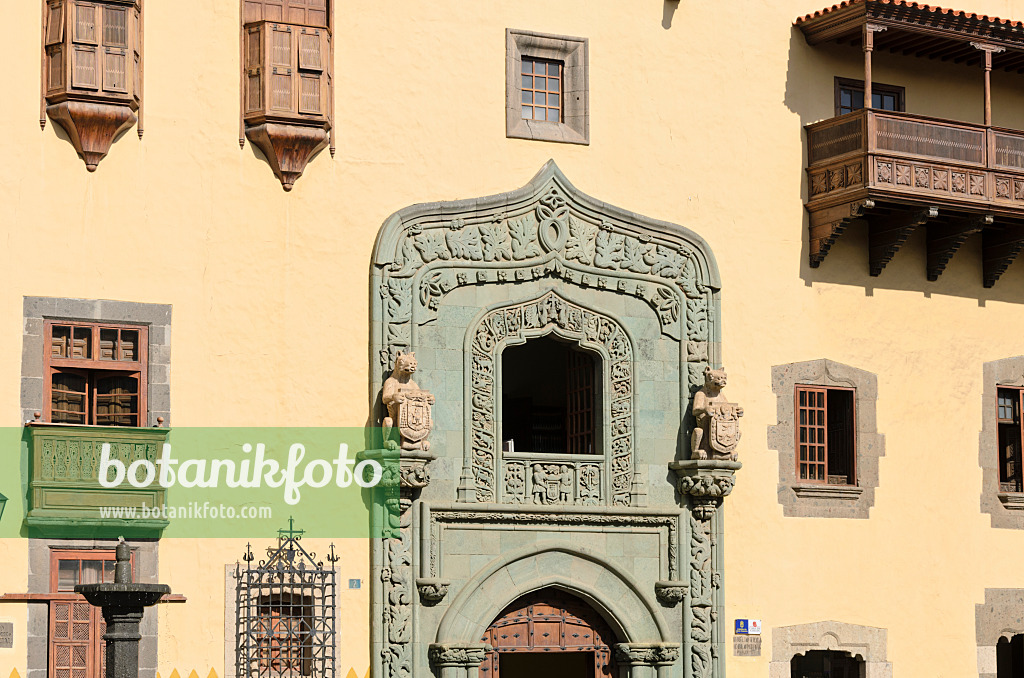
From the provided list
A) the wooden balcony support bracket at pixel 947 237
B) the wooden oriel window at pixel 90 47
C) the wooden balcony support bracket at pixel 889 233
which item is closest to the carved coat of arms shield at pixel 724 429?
the wooden balcony support bracket at pixel 889 233

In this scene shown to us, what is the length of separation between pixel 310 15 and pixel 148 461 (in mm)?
5445

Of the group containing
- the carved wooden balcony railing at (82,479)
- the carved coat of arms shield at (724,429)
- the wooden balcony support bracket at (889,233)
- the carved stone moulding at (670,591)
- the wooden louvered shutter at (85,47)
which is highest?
the wooden louvered shutter at (85,47)

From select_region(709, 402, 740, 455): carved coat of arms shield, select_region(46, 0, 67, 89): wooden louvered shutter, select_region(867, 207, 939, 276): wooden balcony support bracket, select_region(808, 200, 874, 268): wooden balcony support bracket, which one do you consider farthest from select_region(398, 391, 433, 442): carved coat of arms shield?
select_region(867, 207, 939, 276): wooden balcony support bracket

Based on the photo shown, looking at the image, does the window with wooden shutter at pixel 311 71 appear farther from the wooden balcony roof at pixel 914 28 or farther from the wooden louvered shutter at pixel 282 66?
the wooden balcony roof at pixel 914 28

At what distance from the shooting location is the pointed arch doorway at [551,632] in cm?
2058

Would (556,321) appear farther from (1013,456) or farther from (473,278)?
(1013,456)

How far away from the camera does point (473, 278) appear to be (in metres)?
20.7

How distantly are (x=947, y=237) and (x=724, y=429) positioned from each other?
14.2 ft

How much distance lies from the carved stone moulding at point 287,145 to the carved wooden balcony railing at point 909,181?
6516 mm

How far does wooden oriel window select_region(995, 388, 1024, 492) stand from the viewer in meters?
23.4

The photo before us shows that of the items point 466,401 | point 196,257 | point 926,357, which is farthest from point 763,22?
point 196,257

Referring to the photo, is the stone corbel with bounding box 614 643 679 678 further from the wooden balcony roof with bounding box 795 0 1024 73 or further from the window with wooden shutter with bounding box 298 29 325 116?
the wooden balcony roof with bounding box 795 0 1024 73

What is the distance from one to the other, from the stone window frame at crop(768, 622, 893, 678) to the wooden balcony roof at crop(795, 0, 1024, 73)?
744 centimetres

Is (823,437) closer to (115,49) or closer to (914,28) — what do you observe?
(914,28)
